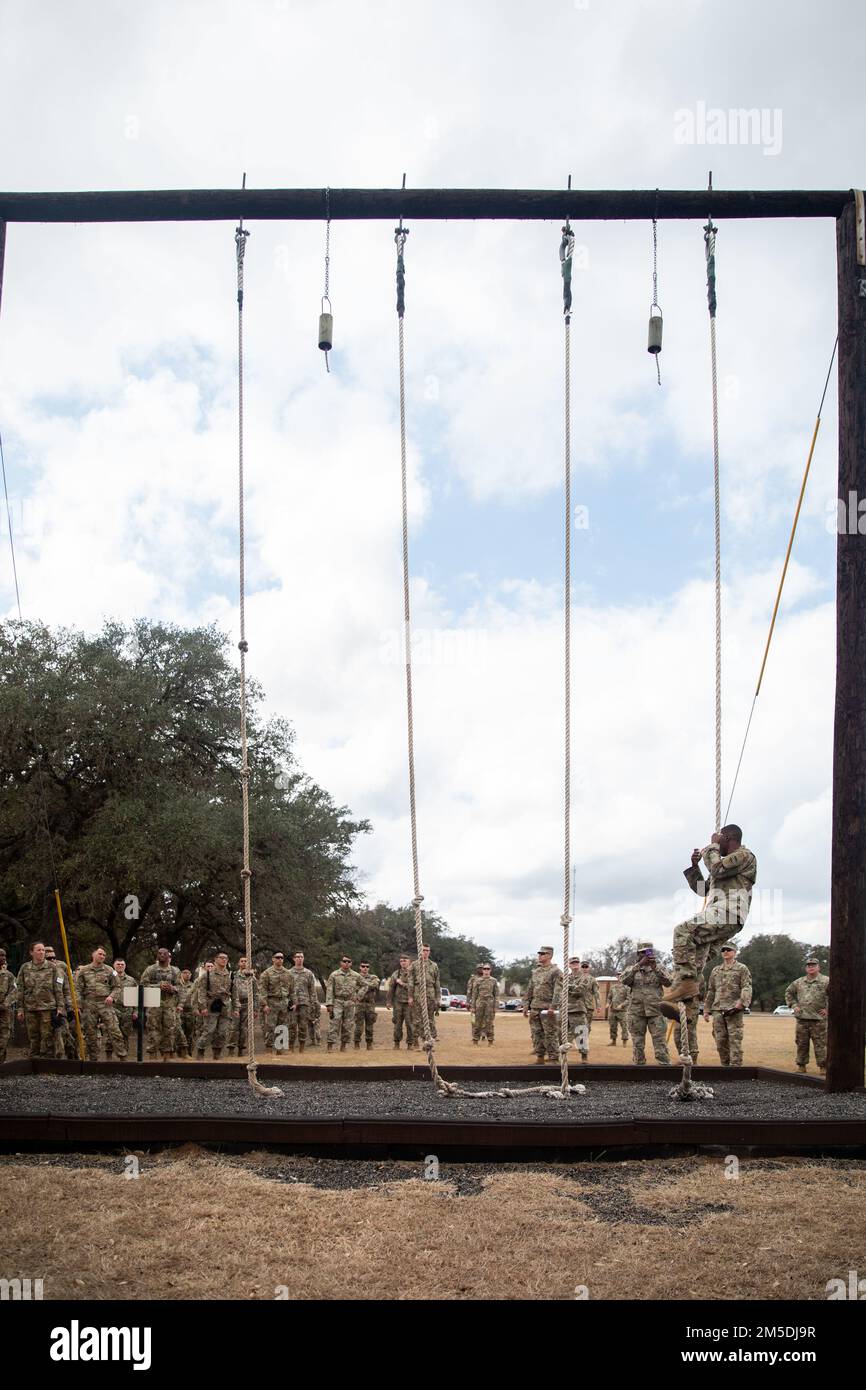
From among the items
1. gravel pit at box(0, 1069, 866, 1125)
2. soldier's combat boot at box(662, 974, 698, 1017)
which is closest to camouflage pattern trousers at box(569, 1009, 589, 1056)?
gravel pit at box(0, 1069, 866, 1125)

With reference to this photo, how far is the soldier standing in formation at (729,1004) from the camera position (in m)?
14.1

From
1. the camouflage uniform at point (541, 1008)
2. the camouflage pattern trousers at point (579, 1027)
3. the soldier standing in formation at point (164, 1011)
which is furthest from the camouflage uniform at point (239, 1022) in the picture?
the camouflage pattern trousers at point (579, 1027)

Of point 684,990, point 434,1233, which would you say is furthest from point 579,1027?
point 434,1233

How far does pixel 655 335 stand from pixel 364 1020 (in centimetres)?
1559

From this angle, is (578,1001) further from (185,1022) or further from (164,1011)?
(185,1022)

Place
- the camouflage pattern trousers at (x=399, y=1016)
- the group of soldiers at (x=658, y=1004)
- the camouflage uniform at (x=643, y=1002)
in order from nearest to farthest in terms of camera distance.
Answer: the group of soldiers at (x=658, y=1004) < the camouflage uniform at (x=643, y=1002) < the camouflage pattern trousers at (x=399, y=1016)

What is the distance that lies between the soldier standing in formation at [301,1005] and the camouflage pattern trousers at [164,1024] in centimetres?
244

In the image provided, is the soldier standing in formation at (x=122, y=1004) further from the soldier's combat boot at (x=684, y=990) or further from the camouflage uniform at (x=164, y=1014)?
the soldier's combat boot at (x=684, y=990)

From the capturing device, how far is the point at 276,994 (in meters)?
18.6

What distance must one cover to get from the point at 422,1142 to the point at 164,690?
62.7 ft

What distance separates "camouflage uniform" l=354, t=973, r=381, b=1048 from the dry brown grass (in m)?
14.3

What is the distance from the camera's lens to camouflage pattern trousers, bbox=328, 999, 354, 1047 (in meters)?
19.9
